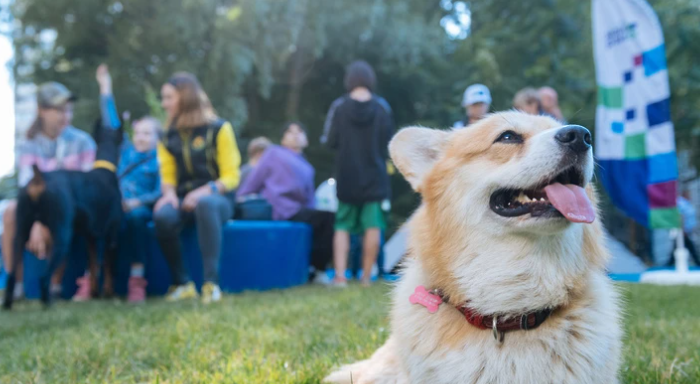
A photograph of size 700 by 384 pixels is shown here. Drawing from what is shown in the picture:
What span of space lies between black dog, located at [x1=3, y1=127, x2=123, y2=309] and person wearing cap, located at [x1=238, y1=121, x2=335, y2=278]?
1709 mm

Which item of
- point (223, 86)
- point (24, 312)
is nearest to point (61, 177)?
point (24, 312)

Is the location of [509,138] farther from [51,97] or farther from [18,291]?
[18,291]

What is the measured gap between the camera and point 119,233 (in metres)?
5.67

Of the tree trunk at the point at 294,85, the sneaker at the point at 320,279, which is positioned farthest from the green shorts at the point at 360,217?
the tree trunk at the point at 294,85

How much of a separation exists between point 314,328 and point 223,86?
9.98 m

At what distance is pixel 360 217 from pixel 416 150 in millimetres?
3510

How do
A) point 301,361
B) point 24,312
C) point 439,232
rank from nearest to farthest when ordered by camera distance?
point 439,232
point 301,361
point 24,312

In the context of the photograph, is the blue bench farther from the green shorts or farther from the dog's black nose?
the dog's black nose

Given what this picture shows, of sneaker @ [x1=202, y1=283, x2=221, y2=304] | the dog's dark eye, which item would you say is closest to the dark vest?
sneaker @ [x1=202, y1=283, x2=221, y2=304]

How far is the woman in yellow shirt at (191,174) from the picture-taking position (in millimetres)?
4922

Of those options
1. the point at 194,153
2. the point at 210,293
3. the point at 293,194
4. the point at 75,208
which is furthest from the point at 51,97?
the point at 293,194

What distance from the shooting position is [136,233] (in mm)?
5543

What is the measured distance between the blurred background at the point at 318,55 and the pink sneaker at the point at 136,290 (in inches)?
210

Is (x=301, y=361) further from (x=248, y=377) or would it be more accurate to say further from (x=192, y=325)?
(x=192, y=325)
